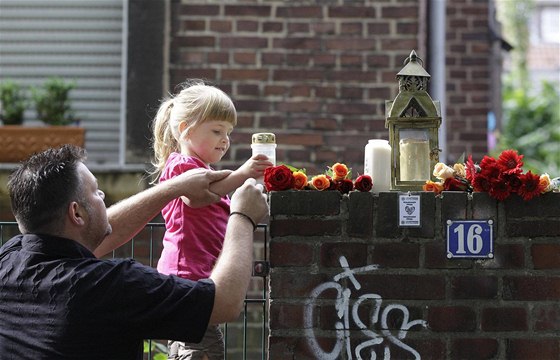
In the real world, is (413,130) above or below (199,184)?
above

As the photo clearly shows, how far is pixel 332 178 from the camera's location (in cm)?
383

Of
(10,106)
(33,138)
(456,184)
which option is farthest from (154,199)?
(10,106)

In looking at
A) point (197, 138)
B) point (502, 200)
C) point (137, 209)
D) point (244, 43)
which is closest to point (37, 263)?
point (137, 209)

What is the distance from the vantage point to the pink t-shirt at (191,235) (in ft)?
13.1

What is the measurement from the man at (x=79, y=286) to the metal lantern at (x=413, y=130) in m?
0.73

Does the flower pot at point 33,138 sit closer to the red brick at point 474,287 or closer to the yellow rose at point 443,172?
the yellow rose at point 443,172

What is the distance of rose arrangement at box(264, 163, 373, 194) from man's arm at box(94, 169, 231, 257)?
21cm

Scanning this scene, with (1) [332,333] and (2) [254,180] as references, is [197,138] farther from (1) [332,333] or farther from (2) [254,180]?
(1) [332,333]

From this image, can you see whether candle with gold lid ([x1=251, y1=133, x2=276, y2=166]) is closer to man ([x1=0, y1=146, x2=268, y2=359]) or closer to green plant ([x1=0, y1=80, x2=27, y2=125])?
man ([x1=0, y1=146, x2=268, y2=359])

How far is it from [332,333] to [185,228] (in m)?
0.70

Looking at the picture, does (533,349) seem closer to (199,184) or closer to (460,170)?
(460,170)

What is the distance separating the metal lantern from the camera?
3898 mm

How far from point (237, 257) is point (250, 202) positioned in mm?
258

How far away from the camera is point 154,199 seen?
3.93 metres
